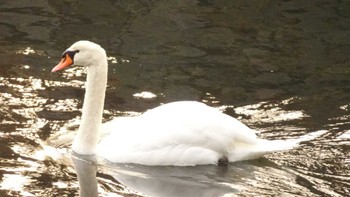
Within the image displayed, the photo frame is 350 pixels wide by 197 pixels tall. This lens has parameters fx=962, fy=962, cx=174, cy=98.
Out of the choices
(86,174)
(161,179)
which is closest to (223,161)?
(161,179)

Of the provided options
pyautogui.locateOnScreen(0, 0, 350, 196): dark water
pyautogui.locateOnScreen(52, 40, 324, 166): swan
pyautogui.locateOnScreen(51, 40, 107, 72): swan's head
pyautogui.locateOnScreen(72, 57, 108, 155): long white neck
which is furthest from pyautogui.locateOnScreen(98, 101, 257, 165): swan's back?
pyautogui.locateOnScreen(51, 40, 107, 72): swan's head

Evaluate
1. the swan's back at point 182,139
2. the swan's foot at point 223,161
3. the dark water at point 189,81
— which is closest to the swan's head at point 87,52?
the swan's back at point 182,139

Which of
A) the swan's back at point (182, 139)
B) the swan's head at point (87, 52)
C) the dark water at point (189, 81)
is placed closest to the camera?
the dark water at point (189, 81)

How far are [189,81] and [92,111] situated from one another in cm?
245

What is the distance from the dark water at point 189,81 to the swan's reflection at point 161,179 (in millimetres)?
12

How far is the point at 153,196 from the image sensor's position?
8.27 metres

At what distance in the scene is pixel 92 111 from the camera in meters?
9.33

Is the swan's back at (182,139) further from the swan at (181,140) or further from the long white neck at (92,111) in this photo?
the long white neck at (92,111)

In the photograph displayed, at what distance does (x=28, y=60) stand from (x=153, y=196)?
168 inches

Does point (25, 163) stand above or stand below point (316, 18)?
below

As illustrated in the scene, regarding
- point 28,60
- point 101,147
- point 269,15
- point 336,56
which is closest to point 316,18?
point 269,15

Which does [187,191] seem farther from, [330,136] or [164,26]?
[164,26]

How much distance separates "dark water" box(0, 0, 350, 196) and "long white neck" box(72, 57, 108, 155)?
0.24 m

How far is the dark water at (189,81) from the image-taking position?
862cm
